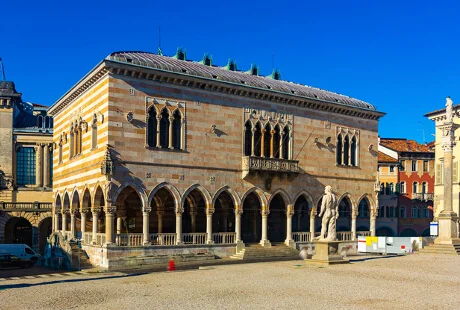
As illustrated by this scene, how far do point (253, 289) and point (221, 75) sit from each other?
61.4ft

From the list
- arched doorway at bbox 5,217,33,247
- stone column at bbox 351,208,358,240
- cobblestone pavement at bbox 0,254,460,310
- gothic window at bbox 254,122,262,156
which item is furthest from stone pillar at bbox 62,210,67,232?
stone column at bbox 351,208,358,240

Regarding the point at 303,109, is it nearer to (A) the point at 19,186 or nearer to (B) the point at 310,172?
(B) the point at 310,172

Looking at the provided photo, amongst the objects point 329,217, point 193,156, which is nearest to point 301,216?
point 193,156

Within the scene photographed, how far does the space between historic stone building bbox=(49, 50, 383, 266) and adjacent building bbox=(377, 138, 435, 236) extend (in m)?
22.0

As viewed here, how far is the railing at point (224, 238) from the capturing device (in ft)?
118

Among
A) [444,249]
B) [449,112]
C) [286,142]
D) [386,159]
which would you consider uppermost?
[449,112]

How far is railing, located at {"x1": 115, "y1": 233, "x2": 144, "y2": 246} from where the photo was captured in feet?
103

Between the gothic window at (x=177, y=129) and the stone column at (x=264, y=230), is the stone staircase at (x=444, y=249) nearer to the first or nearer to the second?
the stone column at (x=264, y=230)

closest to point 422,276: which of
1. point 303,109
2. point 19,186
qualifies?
point 303,109

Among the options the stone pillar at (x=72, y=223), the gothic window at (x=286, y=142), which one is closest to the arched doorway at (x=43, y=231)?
the stone pillar at (x=72, y=223)

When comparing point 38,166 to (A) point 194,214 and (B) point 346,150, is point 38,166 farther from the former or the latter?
(B) point 346,150

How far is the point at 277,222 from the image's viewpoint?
141 feet

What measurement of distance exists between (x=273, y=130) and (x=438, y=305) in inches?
870

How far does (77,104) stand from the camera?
3728 centimetres
